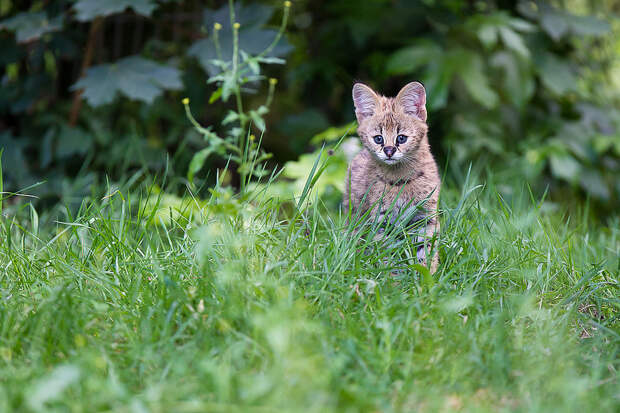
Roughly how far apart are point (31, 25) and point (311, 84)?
2.29 meters

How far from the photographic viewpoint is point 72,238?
8.96 feet

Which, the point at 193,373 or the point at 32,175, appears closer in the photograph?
the point at 193,373

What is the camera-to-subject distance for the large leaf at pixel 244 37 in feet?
12.8

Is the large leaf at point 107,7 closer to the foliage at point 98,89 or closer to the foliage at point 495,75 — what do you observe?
the foliage at point 98,89

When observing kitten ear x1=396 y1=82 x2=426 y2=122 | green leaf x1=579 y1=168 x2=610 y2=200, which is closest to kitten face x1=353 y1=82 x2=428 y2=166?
kitten ear x1=396 y1=82 x2=426 y2=122

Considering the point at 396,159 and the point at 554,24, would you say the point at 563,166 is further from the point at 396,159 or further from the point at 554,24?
the point at 396,159

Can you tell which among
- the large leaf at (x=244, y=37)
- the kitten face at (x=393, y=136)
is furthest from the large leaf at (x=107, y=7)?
the kitten face at (x=393, y=136)

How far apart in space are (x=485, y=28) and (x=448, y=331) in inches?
114

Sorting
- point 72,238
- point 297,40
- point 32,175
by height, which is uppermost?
point 297,40

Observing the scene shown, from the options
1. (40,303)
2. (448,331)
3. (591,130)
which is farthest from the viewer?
(591,130)

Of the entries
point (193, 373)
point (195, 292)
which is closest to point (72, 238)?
point (195, 292)

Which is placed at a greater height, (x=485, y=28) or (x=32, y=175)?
(x=485, y=28)

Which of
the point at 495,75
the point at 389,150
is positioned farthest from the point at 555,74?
the point at 389,150

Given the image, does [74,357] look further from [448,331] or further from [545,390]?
[545,390]
